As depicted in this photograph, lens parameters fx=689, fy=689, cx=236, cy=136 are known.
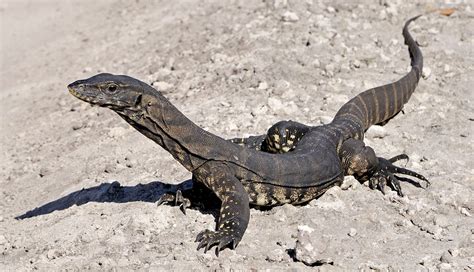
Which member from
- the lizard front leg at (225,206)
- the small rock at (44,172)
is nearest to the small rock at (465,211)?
the lizard front leg at (225,206)

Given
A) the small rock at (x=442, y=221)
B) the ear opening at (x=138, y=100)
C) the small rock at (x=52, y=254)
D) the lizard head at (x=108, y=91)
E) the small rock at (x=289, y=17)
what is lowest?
the small rock at (x=442, y=221)

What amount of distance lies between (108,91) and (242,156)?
1.57 meters

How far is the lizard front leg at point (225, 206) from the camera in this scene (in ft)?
22.1

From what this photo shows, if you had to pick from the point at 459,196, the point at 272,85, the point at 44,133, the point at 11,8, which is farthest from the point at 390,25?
the point at 11,8

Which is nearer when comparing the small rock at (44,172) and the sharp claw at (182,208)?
the sharp claw at (182,208)

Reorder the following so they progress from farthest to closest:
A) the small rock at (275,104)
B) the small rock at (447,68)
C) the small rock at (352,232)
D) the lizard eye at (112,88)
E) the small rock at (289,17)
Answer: the small rock at (289,17)
the small rock at (447,68)
the small rock at (275,104)
the small rock at (352,232)
the lizard eye at (112,88)

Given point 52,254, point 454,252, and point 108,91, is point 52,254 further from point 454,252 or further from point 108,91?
point 454,252

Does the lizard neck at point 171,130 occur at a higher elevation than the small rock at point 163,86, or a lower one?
higher

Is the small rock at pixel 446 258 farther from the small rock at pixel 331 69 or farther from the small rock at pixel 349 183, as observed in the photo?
the small rock at pixel 331 69

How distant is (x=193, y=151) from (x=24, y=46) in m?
9.47

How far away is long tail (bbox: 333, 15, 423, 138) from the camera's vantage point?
886 centimetres

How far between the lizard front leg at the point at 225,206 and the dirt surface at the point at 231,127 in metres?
0.14

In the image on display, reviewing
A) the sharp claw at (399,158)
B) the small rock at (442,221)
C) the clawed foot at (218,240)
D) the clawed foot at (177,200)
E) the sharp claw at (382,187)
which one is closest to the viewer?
the clawed foot at (218,240)

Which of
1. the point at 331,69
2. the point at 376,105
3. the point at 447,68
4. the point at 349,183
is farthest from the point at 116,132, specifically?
the point at 447,68
